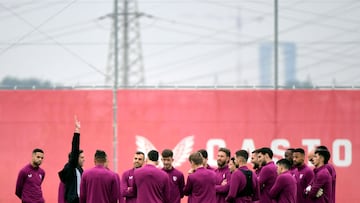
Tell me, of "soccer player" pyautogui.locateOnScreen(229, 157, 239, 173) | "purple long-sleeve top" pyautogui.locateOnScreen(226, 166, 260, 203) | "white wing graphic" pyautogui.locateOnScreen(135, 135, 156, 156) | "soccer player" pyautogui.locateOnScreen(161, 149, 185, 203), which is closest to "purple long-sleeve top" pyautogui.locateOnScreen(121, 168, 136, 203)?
"soccer player" pyautogui.locateOnScreen(161, 149, 185, 203)

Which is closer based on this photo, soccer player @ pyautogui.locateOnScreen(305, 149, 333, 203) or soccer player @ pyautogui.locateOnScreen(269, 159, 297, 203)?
soccer player @ pyautogui.locateOnScreen(269, 159, 297, 203)

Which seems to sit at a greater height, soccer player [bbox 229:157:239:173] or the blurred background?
the blurred background

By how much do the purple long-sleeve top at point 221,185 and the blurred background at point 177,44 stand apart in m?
4.11

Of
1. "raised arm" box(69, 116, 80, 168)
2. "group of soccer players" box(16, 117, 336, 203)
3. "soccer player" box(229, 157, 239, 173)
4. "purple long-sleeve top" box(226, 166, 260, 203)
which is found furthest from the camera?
"soccer player" box(229, 157, 239, 173)

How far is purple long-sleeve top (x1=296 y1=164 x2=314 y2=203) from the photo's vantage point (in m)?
13.8

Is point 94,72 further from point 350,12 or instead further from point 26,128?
point 350,12

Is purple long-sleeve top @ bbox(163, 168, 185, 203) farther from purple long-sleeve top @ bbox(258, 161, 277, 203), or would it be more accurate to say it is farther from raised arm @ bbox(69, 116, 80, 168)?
raised arm @ bbox(69, 116, 80, 168)

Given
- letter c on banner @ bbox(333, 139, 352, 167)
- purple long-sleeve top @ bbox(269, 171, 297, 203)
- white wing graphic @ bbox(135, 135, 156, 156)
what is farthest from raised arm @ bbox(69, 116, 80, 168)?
letter c on banner @ bbox(333, 139, 352, 167)

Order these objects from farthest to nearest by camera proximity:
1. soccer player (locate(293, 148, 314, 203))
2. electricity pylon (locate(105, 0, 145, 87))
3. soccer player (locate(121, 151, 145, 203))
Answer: electricity pylon (locate(105, 0, 145, 87))
soccer player (locate(121, 151, 145, 203))
soccer player (locate(293, 148, 314, 203))

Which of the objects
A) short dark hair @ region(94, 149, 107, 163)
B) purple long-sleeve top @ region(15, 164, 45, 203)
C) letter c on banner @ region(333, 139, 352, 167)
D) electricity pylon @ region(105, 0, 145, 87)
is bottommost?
purple long-sleeve top @ region(15, 164, 45, 203)

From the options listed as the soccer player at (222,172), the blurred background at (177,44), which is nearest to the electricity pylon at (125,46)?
the blurred background at (177,44)

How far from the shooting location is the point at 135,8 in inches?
702

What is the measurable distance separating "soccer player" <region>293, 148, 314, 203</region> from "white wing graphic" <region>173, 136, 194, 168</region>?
4.37 meters

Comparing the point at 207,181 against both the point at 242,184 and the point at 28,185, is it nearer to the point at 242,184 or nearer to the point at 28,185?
the point at 242,184
